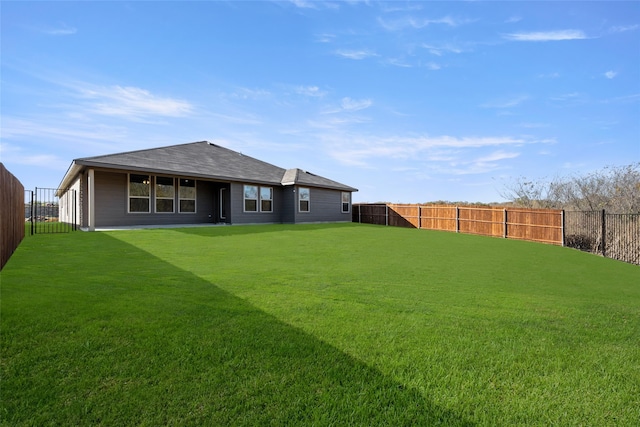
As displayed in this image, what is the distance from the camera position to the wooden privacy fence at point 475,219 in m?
14.2

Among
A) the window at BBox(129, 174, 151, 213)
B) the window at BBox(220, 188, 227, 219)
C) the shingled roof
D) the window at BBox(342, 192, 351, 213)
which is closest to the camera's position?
the shingled roof

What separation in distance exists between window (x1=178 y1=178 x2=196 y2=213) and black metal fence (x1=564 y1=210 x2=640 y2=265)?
18320 millimetres

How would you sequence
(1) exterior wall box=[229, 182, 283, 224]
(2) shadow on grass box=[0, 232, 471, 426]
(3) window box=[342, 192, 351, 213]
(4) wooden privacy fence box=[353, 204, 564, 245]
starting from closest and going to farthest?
(2) shadow on grass box=[0, 232, 471, 426] < (4) wooden privacy fence box=[353, 204, 564, 245] < (1) exterior wall box=[229, 182, 283, 224] < (3) window box=[342, 192, 351, 213]

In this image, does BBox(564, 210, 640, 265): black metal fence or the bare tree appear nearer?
BBox(564, 210, 640, 265): black metal fence

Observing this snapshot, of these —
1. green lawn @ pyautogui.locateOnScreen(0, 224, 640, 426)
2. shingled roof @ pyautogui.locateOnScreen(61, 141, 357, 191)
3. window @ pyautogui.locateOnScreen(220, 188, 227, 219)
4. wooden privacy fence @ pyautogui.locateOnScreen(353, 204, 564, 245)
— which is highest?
shingled roof @ pyautogui.locateOnScreen(61, 141, 357, 191)

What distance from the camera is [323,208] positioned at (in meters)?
20.9

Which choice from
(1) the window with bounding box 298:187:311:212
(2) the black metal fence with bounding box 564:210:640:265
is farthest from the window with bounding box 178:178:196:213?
(2) the black metal fence with bounding box 564:210:640:265

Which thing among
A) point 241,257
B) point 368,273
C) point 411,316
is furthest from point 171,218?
point 411,316

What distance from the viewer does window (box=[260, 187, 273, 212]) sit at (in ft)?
58.5

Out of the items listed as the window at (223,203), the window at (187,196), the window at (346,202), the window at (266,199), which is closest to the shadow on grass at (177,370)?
the window at (187,196)

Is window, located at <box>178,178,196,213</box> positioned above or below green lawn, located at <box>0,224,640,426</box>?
above

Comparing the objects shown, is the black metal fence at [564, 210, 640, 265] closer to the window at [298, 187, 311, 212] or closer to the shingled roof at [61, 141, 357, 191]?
the shingled roof at [61, 141, 357, 191]

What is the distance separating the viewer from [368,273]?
5609mm

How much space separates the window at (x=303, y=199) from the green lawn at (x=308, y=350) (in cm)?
1384
